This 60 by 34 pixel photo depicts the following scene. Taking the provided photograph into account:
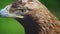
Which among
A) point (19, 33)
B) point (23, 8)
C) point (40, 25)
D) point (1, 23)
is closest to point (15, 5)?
point (23, 8)

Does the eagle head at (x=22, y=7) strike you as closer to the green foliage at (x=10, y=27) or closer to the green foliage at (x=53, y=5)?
the green foliage at (x=10, y=27)

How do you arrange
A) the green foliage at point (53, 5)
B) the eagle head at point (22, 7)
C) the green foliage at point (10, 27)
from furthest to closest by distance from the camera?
1. the green foliage at point (53, 5)
2. the green foliage at point (10, 27)
3. the eagle head at point (22, 7)

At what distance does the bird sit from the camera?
2.61 metres

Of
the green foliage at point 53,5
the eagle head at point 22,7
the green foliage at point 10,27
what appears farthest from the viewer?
the green foliage at point 53,5

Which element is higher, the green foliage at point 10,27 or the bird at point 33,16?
the green foliage at point 10,27

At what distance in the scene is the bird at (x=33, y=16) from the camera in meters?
2.61

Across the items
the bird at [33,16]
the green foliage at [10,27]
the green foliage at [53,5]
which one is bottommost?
the bird at [33,16]

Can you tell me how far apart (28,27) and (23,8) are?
0.18m

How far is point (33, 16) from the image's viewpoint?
2.63 meters

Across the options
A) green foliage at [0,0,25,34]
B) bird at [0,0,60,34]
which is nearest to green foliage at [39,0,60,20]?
green foliage at [0,0,25,34]

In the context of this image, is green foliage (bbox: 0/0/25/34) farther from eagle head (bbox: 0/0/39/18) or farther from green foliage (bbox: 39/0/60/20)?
eagle head (bbox: 0/0/39/18)

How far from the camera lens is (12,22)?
5191 millimetres

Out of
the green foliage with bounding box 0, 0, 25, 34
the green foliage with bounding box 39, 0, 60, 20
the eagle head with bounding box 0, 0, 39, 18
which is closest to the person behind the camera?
the eagle head with bounding box 0, 0, 39, 18

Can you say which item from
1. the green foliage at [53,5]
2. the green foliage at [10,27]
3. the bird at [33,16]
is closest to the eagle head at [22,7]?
the bird at [33,16]
